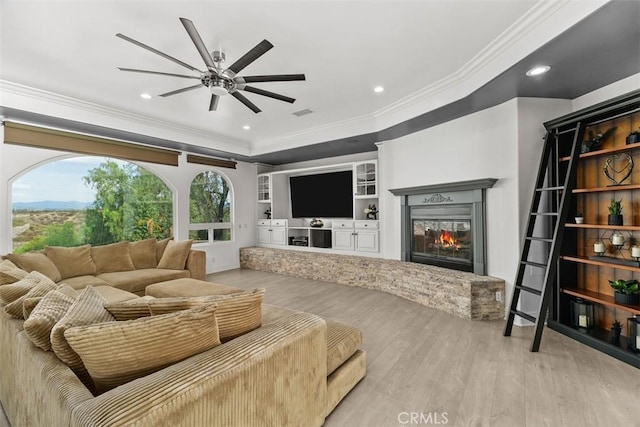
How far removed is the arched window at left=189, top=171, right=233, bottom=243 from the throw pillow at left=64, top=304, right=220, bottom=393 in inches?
202

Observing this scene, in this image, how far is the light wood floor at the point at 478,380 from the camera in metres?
1.80

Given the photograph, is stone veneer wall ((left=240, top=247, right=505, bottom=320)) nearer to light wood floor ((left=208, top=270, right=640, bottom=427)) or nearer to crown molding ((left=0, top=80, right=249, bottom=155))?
light wood floor ((left=208, top=270, right=640, bottom=427))

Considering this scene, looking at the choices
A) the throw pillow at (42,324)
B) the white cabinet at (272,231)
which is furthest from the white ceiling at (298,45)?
the white cabinet at (272,231)

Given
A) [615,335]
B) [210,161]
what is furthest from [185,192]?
[615,335]

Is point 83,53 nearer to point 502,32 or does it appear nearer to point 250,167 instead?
point 502,32

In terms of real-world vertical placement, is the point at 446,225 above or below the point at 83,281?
above

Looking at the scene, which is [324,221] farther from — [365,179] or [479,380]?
[479,380]

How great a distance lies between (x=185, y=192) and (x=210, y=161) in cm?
87

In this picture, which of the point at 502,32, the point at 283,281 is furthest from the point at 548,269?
the point at 283,281

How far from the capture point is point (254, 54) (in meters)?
2.16

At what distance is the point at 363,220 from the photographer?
5.39 m

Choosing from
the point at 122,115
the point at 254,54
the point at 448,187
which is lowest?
the point at 448,187

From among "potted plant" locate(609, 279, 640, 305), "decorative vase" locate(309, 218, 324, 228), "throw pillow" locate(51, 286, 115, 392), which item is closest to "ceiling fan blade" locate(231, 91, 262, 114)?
"throw pillow" locate(51, 286, 115, 392)

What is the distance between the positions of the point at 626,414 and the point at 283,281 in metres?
4.50
